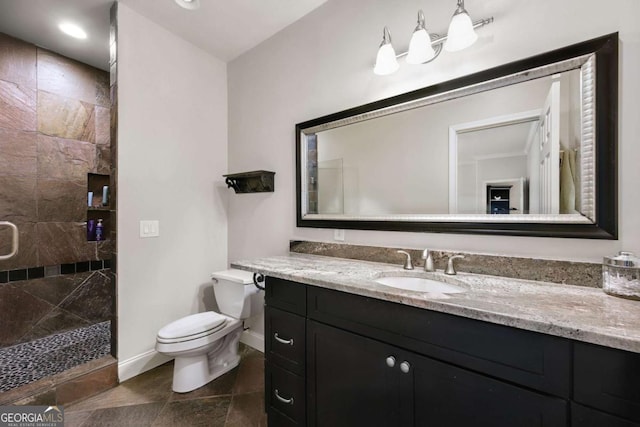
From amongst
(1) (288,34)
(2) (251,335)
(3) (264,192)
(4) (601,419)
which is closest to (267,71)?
(1) (288,34)

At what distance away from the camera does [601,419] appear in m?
0.69

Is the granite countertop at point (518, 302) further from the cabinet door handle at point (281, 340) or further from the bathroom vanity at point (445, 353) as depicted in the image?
the cabinet door handle at point (281, 340)

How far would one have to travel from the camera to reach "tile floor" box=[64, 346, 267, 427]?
1.59 metres

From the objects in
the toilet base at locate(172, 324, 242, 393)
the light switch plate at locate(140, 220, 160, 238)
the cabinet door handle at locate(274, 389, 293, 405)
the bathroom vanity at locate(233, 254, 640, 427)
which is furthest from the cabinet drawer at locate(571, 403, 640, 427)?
the light switch plate at locate(140, 220, 160, 238)

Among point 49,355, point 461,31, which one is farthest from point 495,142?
point 49,355

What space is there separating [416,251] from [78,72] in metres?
3.49

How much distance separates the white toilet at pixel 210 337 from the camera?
178 cm

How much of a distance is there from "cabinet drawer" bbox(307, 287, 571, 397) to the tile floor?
1.02 m

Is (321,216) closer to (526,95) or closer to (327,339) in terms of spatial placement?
(327,339)

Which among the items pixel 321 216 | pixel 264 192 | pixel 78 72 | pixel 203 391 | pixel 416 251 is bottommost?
pixel 203 391

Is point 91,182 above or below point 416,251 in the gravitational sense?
above

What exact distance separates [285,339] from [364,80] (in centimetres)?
156

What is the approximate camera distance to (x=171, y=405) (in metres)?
1.72

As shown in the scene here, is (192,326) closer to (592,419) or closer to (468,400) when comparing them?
(468,400)
